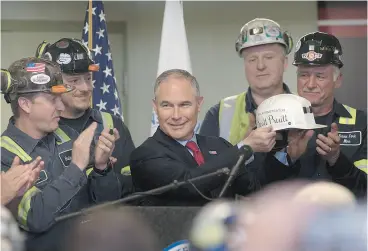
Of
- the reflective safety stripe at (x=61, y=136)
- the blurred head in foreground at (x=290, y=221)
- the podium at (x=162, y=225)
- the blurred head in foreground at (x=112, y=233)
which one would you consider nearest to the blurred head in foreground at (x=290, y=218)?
the blurred head in foreground at (x=290, y=221)

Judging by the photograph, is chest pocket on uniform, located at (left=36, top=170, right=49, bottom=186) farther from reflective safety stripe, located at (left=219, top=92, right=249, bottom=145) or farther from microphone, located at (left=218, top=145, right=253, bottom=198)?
reflective safety stripe, located at (left=219, top=92, right=249, bottom=145)

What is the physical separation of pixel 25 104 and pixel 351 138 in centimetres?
198

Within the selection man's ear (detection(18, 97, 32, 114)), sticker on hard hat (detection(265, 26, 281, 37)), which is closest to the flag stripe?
sticker on hard hat (detection(265, 26, 281, 37))

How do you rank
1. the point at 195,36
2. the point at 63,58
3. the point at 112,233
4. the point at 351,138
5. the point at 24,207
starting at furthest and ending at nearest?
the point at 195,36, the point at 351,138, the point at 63,58, the point at 24,207, the point at 112,233

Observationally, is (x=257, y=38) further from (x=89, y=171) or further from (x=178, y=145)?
(x=89, y=171)

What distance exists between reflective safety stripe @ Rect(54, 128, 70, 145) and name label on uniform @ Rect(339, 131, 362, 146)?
1.66m

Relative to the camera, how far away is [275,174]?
13.8 ft

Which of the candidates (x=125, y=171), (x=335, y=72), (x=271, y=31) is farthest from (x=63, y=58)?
(x=335, y=72)

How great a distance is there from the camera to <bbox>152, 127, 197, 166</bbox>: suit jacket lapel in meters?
3.97

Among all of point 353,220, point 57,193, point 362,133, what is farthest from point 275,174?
point 353,220

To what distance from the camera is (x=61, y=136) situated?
425cm

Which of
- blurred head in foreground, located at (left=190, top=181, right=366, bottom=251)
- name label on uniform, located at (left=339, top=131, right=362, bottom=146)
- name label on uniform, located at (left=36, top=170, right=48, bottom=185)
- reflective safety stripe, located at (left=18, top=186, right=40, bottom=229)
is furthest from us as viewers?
name label on uniform, located at (left=339, top=131, right=362, bottom=146)

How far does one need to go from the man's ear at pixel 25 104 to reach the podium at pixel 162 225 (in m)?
0.86

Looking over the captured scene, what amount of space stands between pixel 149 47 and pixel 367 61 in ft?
7.04
